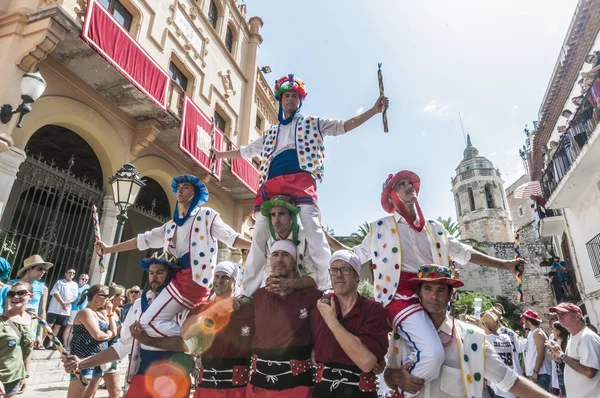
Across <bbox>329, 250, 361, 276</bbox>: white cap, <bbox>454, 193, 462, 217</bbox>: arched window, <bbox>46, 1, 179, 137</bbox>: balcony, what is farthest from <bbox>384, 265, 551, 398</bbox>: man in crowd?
<bbox>454, 193, 462, 217</bbox>: arched window

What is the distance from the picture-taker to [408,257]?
283cm

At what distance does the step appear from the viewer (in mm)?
5544

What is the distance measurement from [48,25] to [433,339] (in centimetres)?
878

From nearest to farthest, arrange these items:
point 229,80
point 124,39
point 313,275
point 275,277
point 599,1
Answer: point 275,277, point 313,275, point 124,39, point 599,1, point 229,80

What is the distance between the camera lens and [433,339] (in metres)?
2.33

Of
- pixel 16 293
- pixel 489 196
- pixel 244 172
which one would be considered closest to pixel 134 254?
pixel 244 172

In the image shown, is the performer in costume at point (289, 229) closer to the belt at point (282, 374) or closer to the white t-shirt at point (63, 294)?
the belt at point (282, 374)

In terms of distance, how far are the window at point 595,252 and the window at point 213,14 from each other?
16109 mm

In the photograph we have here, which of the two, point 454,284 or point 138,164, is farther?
point 138,164

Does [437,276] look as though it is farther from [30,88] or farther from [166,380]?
[30,88]

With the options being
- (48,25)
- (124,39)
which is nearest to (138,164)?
(124,39)

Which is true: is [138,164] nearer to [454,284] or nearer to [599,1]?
Result: [454,284]

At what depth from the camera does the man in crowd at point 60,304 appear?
7539 millimetres

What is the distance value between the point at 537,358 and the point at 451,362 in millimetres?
5646
